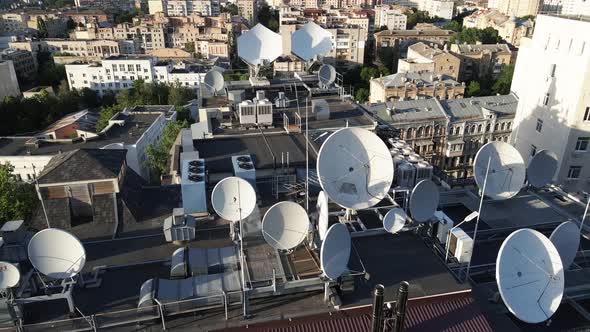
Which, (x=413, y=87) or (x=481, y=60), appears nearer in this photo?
(x=413, y=87)

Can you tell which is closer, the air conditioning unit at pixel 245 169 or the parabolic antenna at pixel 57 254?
the parabolic antenna at pixel 57 254

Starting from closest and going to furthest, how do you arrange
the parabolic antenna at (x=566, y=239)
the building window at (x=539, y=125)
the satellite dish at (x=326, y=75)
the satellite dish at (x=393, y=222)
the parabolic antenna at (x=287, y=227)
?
the parabolic antenna at (x=287, y=227) → the parabolic antenna at (x=566, y=239) → the satellite dish at (x=393, y=222) → the building window at (x=539, y=125) → the satellite dish at (x=326, y=75)

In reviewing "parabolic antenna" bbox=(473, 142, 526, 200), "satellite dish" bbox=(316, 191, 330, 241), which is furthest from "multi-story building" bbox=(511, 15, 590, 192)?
"satellite dish" bbox=(316, 191, 330, 241)

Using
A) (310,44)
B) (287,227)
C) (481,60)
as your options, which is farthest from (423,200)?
(481,60)

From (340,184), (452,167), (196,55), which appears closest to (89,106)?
(196,55)

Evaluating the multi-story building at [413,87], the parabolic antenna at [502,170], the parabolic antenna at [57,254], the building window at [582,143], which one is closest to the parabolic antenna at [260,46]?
the parabolic antenna at [502,170]

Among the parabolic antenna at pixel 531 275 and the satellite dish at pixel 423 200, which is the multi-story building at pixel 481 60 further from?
the parabolic antenna at pixel 531 275

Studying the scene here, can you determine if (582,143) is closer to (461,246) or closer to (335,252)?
(461,246)
